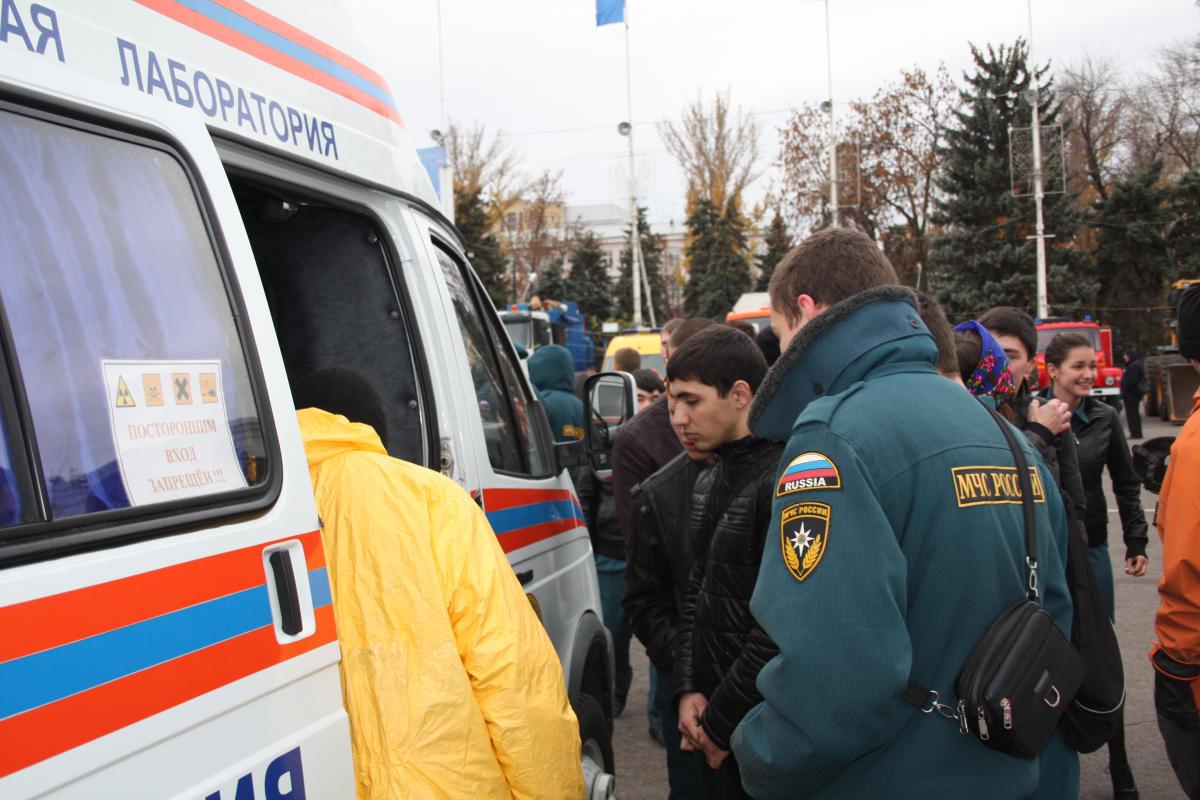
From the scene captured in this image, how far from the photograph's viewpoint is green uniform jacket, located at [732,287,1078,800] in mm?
1932

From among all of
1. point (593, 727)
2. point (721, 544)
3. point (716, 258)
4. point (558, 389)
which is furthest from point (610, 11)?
point (721, 544)

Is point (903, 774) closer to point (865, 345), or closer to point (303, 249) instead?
point (865, 345)

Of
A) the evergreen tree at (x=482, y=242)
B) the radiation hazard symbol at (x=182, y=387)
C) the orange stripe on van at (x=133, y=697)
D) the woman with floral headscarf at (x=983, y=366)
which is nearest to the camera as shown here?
the orange stripe on van at (x=133, y=697)

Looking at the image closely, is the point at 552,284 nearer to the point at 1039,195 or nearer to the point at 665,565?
the point at 1039,195

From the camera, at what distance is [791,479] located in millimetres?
2059

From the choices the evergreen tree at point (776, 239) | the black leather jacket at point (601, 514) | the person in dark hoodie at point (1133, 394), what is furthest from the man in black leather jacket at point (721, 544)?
the evergreen tree at point (776, 239)

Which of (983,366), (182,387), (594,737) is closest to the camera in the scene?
(182,387)

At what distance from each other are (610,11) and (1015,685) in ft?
104

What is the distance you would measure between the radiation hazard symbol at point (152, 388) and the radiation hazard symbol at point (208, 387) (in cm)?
10

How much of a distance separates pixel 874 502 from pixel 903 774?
53cm

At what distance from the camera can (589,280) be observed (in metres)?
50.9

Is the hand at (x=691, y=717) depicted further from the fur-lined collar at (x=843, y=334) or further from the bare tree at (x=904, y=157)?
the bare tree at (x=904, y=157)

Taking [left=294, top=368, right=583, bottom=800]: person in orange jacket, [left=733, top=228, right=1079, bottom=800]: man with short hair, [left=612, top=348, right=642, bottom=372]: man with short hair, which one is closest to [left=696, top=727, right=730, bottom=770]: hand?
[left=294, top=368, right=583, bottom=800]: person in orange jacket

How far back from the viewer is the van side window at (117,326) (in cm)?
165
